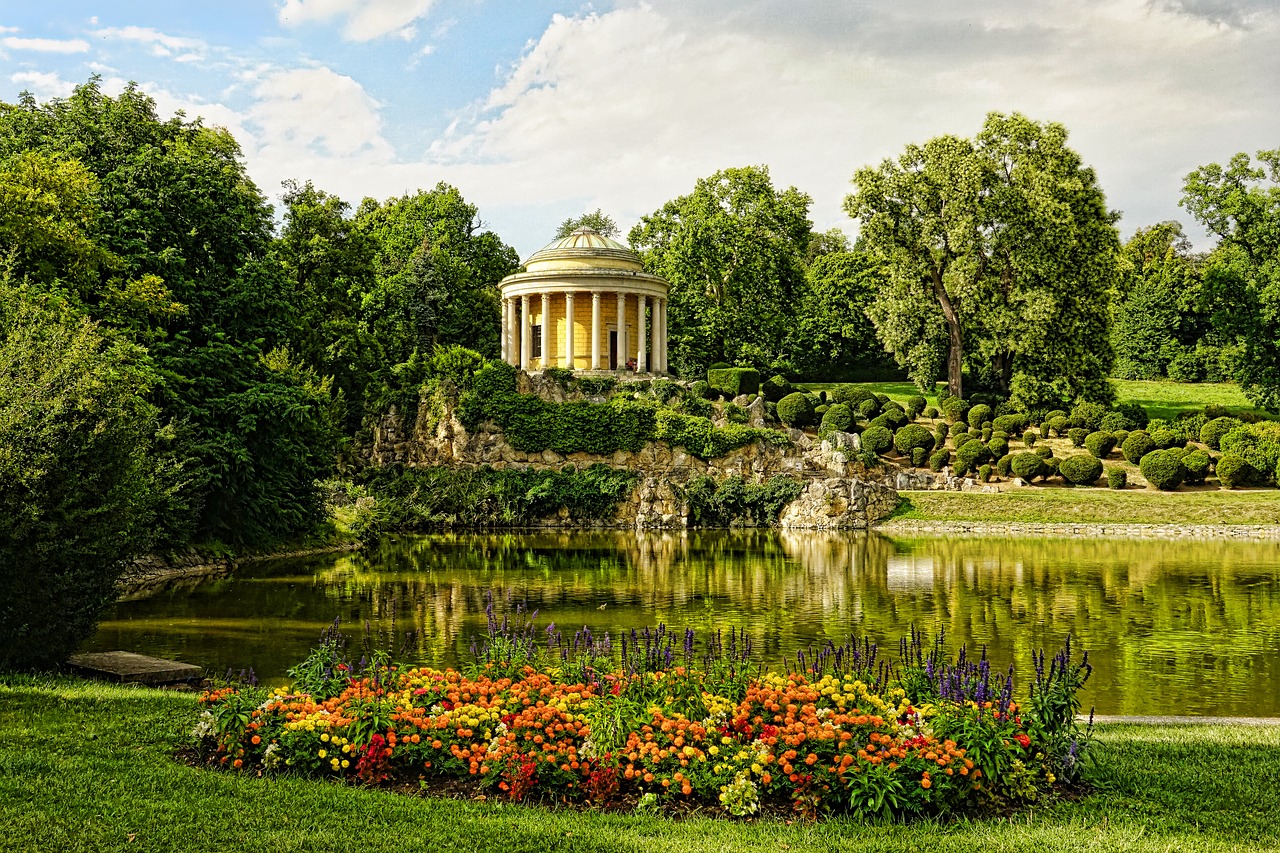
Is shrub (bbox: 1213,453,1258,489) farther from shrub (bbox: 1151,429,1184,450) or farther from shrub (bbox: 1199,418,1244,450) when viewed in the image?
shrub (bbox: 1199,418,1244,450)

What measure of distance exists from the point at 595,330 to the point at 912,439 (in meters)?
15.0

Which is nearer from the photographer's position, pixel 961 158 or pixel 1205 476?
pixel 1205 476

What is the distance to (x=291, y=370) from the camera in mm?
27438

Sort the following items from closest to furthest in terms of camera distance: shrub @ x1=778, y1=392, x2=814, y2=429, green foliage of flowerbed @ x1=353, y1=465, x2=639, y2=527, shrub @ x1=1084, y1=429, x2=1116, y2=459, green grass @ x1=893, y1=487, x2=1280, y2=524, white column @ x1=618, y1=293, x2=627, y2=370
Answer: green grass @ x1=893, y1=487, x2=1280, y2=524 → green foliage of flowerbed @ x1=353, y1=465, x2=639, y2=527 → shrub @ x1=1084, y1=429, x2=1116, y2=459 → shrub @ x1=778, y1=392, x2=814, y2=429 → white column @ x1=618, y1=293, x2=627, y2=370

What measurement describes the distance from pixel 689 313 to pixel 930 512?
63.3 ft

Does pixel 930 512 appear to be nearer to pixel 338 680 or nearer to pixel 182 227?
pixel 182 227

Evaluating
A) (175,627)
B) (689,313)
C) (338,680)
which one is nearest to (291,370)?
(175,627)

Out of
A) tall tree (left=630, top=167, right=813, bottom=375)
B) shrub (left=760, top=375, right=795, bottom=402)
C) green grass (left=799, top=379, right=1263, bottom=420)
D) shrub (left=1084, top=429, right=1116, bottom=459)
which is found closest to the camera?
shrub (left=1084, top=429, right=1116, bottom=459)

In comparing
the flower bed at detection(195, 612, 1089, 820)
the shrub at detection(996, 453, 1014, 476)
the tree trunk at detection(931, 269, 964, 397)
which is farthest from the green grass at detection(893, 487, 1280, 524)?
the flower bed at detection(195, 612, 1089, 820)

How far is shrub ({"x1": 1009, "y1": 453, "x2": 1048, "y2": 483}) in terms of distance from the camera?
38.2 metres

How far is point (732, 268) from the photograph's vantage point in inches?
2021

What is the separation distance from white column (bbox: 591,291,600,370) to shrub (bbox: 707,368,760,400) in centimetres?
573

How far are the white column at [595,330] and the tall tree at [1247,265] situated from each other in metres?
26.8

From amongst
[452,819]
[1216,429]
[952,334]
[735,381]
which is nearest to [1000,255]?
[952,334]
